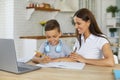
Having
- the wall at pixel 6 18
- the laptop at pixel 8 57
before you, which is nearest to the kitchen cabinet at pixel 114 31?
the wall at pixel 6 18

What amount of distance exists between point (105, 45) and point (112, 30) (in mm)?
4221

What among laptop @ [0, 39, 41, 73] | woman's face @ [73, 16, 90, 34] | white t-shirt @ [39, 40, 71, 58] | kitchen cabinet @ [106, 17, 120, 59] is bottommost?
kitchen cabinet @ [106, 17, 120, 59]

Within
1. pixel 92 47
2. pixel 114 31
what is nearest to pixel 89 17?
pixel 92 47

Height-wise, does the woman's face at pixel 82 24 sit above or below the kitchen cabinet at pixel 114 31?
above

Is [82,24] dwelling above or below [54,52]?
above

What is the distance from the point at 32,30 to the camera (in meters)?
4.75

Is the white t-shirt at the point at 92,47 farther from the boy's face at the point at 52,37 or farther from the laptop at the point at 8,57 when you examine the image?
the laptop at the point at 8,57

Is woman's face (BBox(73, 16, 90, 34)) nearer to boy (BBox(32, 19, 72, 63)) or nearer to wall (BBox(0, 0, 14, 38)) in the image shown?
boy (BBox(32, 19, 72, 63))

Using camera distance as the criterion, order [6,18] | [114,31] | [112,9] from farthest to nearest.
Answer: [114,31]
[112,9]
[6,18]

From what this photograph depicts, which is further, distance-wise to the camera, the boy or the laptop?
the boy

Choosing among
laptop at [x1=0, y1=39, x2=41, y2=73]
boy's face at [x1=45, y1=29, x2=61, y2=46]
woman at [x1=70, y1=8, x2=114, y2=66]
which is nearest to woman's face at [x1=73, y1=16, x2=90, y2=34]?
woman at [x1=70, y1=8, x2=114, y2=66]

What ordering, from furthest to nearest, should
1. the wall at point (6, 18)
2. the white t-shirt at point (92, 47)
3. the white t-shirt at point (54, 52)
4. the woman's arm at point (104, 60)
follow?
the wall at point (6, 18)
the white t-shirt at point (54, 52)
the white t-shirt at point (92, 47)
the woman's arm at point (104, 60)

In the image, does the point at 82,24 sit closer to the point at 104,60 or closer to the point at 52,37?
the point at 52,37

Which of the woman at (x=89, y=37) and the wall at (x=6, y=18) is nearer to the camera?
the woman at (x=89, y=37)
